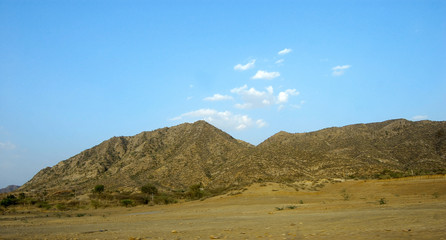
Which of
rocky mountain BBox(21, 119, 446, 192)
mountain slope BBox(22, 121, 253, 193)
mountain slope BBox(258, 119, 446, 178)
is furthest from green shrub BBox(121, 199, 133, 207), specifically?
mountain slope BBox(258, 119, 446, 178)

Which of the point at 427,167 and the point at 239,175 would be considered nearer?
the point at 427,167

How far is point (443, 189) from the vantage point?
86.4 ft

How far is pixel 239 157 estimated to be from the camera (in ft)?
213

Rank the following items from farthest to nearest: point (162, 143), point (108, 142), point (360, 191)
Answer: point (108, 142)
point (162, 143)
point (360, 191)

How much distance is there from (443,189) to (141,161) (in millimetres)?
64720

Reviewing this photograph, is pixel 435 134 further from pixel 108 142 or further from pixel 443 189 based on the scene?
pixel 108 142

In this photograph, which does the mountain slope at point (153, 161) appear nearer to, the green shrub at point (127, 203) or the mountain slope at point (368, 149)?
the mountain slope at point (368, 149)

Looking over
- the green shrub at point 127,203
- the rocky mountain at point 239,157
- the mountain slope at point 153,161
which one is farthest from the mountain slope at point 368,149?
the green shrub at point 127,203

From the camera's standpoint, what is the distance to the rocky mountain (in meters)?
49.2

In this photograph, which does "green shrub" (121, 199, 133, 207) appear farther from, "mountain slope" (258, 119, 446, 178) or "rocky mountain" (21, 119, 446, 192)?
"mountain slope" (258, 119, 446, 178)

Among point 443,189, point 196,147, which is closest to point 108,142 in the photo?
point 196,147

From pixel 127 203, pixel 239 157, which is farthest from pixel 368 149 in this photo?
pixel 127 203

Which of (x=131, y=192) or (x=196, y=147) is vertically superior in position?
Answer: (x=196, y=147)

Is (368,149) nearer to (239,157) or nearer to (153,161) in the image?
(239,157)
